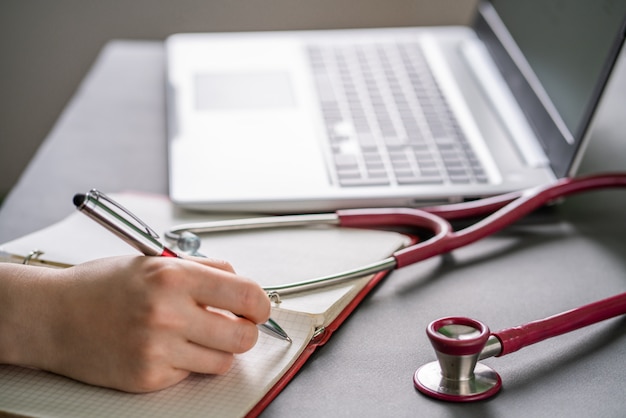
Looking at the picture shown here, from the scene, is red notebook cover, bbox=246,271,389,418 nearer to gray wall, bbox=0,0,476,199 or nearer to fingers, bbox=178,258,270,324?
fingers, bbox=178,258,270,324

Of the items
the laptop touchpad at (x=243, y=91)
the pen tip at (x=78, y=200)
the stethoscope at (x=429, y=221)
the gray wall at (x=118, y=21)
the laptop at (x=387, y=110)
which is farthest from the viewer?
the gray wall at (x=118, y=21)

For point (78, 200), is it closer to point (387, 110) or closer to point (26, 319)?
point (26, 319)

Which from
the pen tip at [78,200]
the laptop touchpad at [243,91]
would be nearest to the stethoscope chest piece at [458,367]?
the pen tip at [78,200]

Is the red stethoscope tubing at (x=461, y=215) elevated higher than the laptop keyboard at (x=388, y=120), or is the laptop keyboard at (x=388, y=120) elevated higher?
the laptop keyboard at (x=388, y=120)

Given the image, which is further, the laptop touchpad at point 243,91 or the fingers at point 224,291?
the laptop touchpad at point 243,91

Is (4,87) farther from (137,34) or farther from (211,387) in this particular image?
(211,387)

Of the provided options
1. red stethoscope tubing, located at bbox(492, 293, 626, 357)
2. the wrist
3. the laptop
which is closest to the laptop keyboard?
the laptop

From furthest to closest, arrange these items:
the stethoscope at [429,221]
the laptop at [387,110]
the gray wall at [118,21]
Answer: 1. the gray wall at [118,21]
2. the laptop at [387,110]
3. the stethoscope at [429,221]

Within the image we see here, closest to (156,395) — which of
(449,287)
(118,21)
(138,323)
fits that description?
(138,323)

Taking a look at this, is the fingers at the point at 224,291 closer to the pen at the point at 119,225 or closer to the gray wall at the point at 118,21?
the pen at the point at 119,225

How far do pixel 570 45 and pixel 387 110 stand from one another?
247 mm

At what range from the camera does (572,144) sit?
2.98 ft

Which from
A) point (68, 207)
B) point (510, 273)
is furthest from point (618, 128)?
point (68, 207)

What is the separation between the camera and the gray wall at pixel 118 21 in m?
2.43
